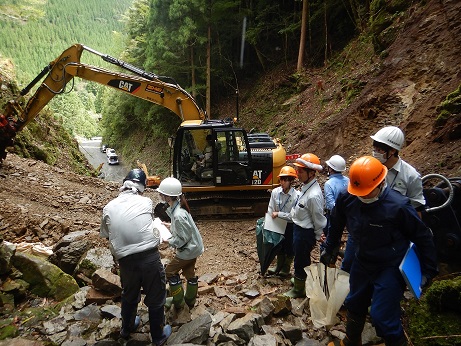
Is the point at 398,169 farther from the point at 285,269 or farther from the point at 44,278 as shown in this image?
the point at 44,278

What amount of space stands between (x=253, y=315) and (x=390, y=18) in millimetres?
10042

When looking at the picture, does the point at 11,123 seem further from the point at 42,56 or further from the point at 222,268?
the point at 42,56

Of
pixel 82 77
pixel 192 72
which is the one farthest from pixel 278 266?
pixel 192 72

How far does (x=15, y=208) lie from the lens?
664cm

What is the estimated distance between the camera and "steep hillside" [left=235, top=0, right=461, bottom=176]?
5.79 meters

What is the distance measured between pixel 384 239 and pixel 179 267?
220 centimetres

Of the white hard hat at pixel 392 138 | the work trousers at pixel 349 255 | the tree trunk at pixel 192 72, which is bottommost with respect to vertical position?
the work trousers at pixel 349 255

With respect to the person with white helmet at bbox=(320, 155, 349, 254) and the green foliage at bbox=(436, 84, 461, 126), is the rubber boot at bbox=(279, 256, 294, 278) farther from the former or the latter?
the green foliage at bbox=(436, 84, 461, 126)

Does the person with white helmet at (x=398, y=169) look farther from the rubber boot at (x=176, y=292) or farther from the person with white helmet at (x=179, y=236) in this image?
the rubber boot at (x=176, y=292)

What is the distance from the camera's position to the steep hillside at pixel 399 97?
579 centimetres

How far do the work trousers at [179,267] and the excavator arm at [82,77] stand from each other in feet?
17.3

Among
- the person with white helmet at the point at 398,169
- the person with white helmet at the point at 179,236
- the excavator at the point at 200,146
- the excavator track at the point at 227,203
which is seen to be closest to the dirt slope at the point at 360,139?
the excavator track at the point at 227,203

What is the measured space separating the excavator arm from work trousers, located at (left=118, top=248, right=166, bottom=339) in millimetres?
5828

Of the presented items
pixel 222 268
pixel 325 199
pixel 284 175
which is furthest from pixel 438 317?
pixel 222 268
